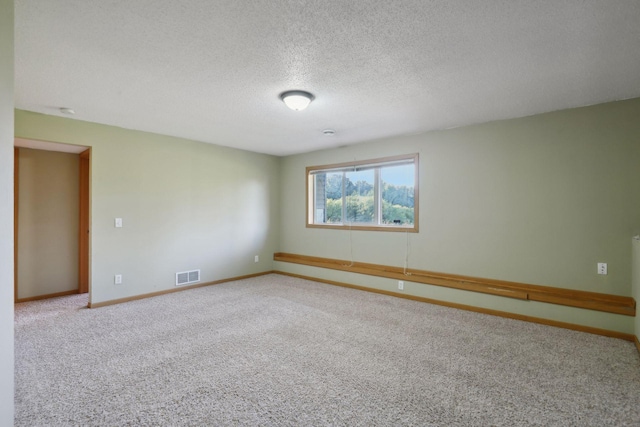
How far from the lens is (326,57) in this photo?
7.54 feet

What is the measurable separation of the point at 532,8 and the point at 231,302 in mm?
4222

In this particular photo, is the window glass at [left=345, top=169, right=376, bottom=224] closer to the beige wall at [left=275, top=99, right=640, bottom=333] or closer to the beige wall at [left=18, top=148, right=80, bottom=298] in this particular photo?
the beige wall at [left=275, top=99, right=640, bottom=333]

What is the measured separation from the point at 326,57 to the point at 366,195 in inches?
123

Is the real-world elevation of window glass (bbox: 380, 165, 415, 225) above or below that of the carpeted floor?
above

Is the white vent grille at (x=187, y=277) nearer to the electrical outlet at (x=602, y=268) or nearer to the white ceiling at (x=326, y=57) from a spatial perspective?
the white ceiling at (x=326, y=57)

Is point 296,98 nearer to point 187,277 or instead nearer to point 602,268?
point 187,277

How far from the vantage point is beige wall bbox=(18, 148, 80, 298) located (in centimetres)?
431

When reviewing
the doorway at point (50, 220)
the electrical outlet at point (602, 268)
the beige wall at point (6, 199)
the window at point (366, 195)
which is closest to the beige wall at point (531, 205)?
the electrical outlet at point (602, 268)

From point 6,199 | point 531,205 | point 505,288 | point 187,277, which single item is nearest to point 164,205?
point 187,277

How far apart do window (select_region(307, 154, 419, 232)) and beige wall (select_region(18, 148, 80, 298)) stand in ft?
12.7

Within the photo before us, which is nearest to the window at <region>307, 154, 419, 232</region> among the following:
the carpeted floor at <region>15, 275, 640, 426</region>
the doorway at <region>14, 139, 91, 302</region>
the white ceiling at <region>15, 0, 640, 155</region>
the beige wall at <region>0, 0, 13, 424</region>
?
the white ceiling at <region>15, 0, 640, 155</region>

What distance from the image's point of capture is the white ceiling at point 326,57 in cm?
178

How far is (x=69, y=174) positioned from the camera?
187 inches

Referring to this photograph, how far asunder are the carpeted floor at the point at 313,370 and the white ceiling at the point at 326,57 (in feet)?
7.85
